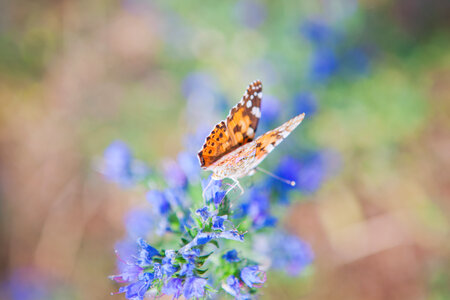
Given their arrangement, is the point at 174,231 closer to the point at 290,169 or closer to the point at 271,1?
the point at 290,169

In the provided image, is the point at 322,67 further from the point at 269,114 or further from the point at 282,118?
the point at 269,114

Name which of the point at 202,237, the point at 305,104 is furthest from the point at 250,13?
the point at 202,237

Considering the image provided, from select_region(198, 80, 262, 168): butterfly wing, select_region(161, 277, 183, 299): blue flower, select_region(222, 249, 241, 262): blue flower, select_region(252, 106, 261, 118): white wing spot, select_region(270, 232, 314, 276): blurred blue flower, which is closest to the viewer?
select_region(161, 277, 183, 299): blue flower

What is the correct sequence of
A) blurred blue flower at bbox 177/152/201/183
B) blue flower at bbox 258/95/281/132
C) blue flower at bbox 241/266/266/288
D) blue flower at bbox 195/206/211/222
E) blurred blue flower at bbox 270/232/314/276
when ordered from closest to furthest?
blue flower at bbox 195/206/211/222, blue flower at bbox 241/266/266/288, blurred blue flower at bbox 177/152/201/183, blurred blue flower at bbox 270/232/314/276, blue flower at bbox 258/95/281/132

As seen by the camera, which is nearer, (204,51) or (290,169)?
(290,169)

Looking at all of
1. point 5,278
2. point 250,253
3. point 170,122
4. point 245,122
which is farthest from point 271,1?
point 5,278

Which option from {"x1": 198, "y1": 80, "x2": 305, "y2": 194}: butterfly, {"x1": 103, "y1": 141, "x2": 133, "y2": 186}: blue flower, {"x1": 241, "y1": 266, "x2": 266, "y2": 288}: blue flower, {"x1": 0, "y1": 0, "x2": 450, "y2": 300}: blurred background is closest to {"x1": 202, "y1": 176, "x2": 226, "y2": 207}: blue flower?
{"x1": 198, "y1": 80, "x2": 305, "y2": 194}: butterfly

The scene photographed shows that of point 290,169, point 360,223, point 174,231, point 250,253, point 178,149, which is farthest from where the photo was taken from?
point 178,149

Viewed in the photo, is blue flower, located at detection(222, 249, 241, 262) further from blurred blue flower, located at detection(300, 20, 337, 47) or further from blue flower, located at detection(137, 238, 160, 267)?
blurred blue flower, located at detection(300, 20, 337, 47)
